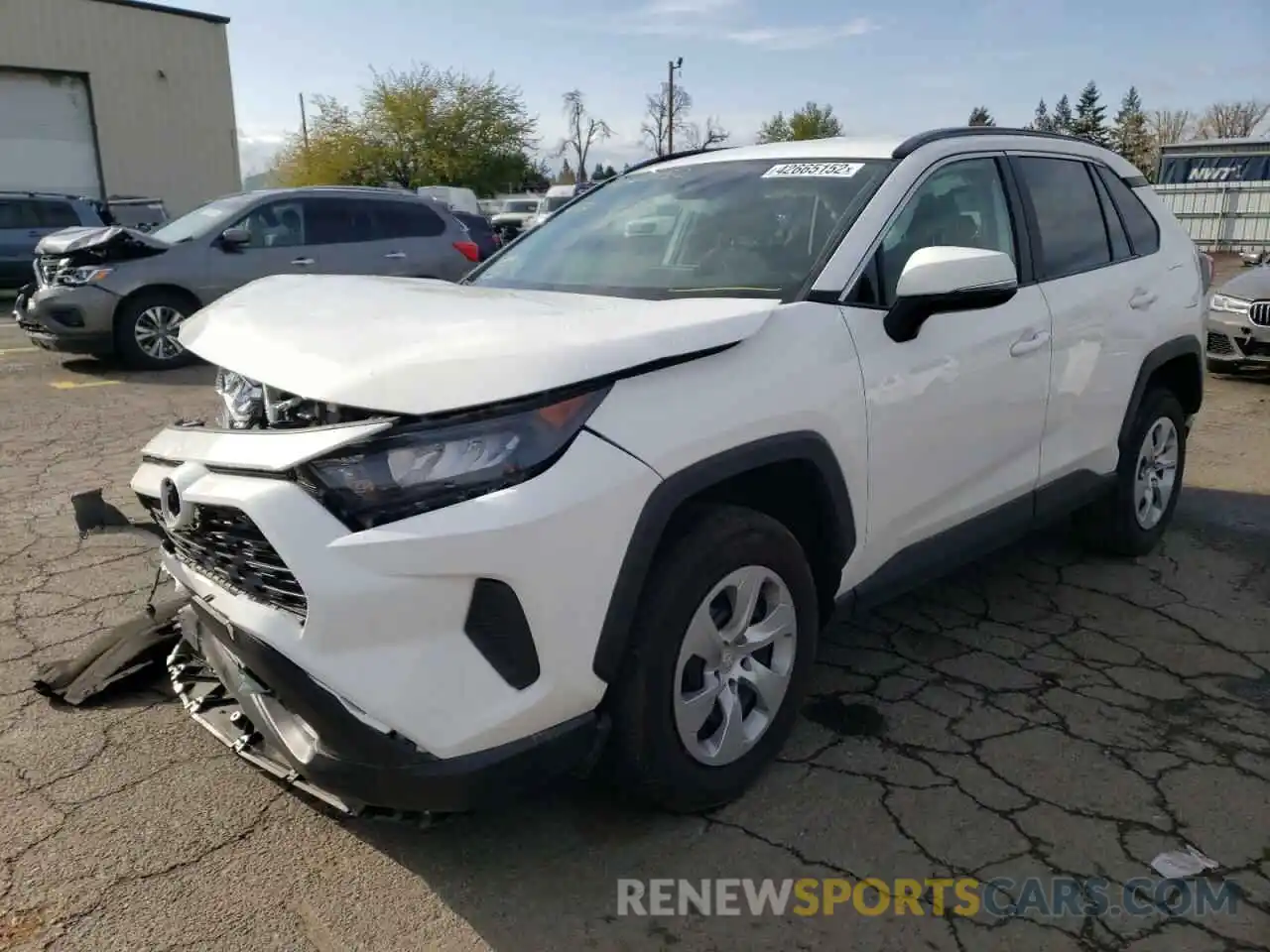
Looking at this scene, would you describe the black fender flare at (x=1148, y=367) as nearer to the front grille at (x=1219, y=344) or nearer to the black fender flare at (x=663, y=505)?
the black fender flare at (x=663, y=505)

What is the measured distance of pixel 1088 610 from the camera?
158 inches

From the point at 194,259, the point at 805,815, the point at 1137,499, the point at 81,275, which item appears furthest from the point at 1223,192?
→ the point at 805,815

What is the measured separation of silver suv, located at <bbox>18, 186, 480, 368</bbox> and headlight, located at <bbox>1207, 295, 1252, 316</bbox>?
23.9 feet

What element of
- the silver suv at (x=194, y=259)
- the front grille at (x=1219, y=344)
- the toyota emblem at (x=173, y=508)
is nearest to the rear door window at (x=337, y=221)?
the silver suv at (x=194, y=259)

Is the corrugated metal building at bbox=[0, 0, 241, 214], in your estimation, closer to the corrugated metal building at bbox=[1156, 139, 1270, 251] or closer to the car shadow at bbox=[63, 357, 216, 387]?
the car shadow at bbox=[63, 357, 216, 387]

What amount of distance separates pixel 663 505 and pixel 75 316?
28.7 feet

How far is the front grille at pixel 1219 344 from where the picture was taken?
9047 mm

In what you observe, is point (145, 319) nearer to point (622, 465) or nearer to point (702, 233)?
point (702, 233)

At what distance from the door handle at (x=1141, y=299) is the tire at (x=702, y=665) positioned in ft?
7.47

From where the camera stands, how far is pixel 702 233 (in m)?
3.26

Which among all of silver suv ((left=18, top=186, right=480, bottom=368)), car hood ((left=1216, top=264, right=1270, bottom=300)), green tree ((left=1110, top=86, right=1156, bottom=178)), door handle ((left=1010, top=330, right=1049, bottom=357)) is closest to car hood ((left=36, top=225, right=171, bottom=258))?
silver suv ((left=18, top=186, right=480, bottom=368))

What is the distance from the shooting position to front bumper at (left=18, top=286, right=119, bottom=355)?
909 cm

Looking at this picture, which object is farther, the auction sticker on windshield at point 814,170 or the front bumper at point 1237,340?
the front bumper at point 1237,340

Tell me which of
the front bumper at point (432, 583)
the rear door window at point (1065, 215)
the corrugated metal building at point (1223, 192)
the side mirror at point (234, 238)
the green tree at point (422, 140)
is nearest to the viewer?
the front bumper at point (432, 583)
